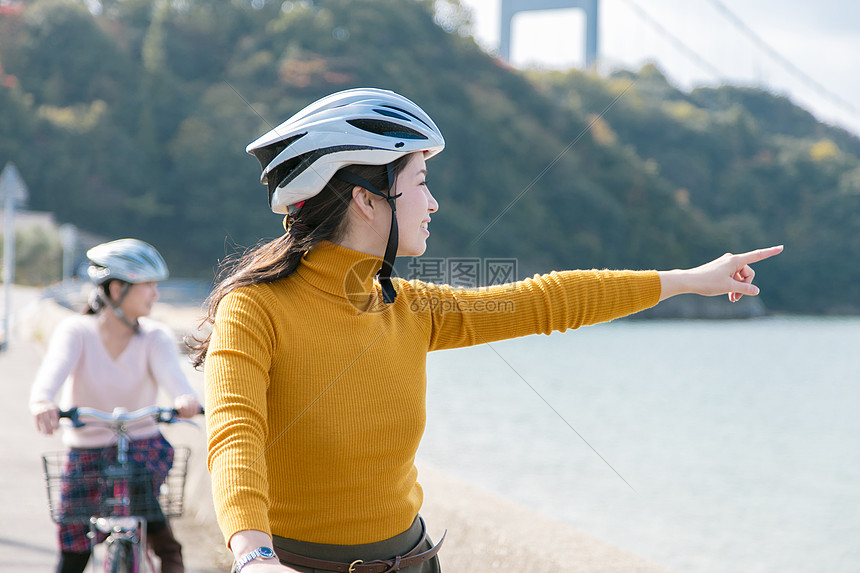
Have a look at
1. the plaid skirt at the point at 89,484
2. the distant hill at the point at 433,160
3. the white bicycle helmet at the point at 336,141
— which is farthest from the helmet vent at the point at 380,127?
the distant hill at the point at 433,160

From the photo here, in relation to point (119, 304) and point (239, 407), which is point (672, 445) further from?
point (239, 407)

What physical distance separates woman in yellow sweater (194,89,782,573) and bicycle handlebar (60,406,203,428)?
1143mm

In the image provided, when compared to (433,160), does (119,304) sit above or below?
above

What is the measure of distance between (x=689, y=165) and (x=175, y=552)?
6019 centimetres

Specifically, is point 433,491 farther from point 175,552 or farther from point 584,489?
point 584,489

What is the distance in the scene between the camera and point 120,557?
2.62m

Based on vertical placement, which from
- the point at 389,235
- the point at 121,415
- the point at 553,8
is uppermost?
the point at 553,8

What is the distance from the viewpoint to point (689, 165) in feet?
193

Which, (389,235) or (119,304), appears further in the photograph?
(119,304)

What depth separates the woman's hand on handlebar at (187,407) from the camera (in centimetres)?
266

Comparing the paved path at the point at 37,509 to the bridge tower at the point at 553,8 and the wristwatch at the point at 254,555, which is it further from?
the bridge tower at the point at 553,8

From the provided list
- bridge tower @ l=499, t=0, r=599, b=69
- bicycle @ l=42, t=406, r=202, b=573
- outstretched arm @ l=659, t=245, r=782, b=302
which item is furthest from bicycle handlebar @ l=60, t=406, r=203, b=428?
bridge tower @ l=499, t=0, r=599, b=69

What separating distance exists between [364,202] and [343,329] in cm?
25

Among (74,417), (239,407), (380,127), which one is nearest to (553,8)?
(74,417)
